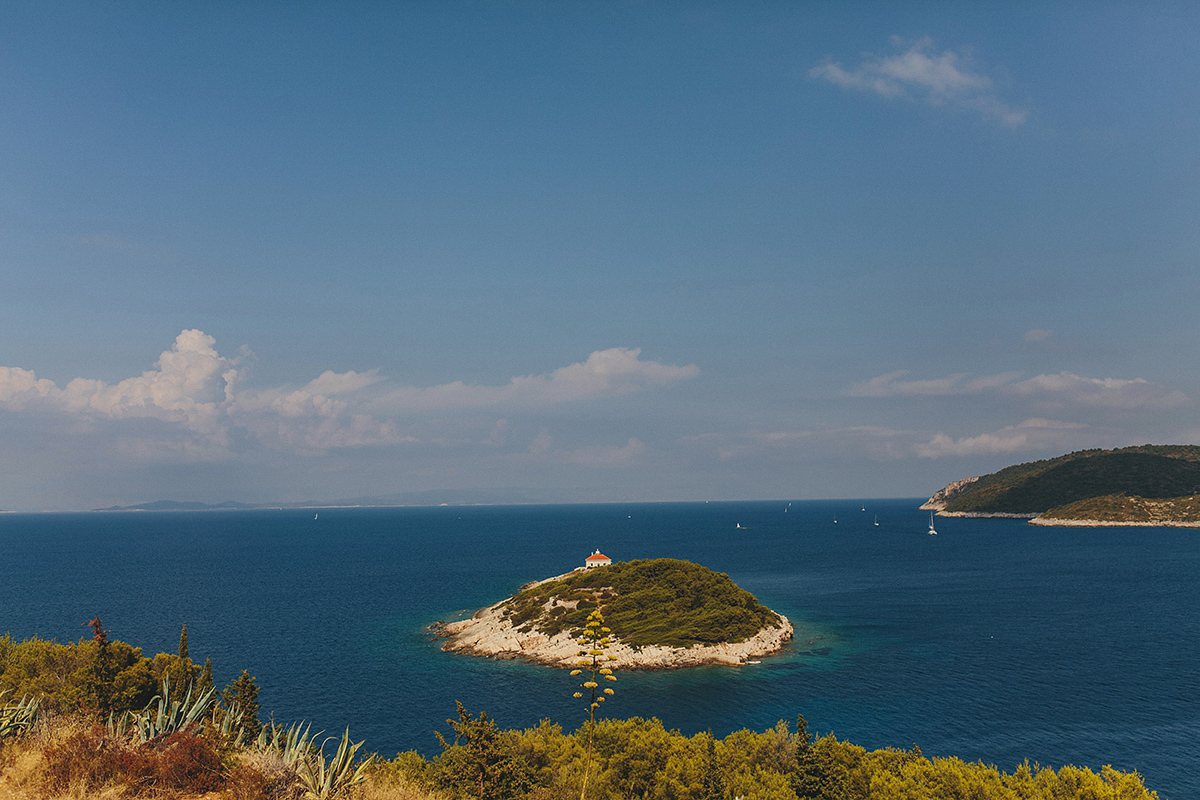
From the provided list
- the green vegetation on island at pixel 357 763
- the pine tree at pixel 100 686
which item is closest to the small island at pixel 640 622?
the green vegetation on island at pixel 357 763

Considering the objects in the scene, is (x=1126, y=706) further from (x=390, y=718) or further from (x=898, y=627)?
(x=390, y=718)

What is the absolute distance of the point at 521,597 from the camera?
96.6 m

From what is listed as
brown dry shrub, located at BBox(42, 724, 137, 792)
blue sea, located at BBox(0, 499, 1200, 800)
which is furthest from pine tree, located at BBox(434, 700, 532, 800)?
blue sea, located at BBox(0, 499, 1200, 800)

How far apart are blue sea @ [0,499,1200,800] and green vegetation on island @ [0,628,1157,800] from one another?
20567 mm

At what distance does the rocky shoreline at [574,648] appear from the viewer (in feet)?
237

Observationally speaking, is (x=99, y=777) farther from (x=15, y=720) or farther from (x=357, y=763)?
(x=357, y=763)

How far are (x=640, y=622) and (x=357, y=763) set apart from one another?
57925mm

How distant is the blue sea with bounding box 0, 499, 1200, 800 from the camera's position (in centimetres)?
5297

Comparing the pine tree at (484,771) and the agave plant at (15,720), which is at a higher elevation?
the agave plant at (15,720)

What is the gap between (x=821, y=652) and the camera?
7619 centimetres

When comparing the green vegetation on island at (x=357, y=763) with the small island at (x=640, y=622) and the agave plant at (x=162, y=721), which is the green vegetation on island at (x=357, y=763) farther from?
the small island at (x=640, y=622)

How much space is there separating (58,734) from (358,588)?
11889 cm

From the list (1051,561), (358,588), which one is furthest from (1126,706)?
(358,588)

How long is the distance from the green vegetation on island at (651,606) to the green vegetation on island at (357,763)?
40.3 m
